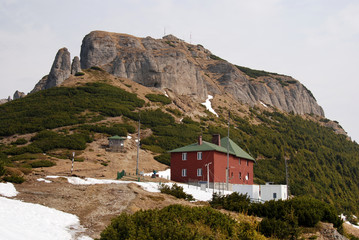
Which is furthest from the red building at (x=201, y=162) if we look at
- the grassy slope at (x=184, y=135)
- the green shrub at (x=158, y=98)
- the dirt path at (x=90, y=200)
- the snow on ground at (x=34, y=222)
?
the green shrub at (x=158, y=98)

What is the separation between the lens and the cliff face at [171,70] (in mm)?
100625

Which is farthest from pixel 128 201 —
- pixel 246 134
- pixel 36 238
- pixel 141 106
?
pixel 246 134

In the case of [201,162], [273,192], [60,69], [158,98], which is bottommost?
[273,192]

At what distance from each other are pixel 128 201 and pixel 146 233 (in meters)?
11.9

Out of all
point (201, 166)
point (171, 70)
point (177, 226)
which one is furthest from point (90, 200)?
point (171, 70)

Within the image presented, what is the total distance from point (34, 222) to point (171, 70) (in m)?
92.9

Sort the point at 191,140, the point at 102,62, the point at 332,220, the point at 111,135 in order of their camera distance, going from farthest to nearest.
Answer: the point at 102,62 < the point at 191,140 < the point at 111,135 < the point at 332,220

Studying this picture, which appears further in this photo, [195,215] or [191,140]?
[191,140]

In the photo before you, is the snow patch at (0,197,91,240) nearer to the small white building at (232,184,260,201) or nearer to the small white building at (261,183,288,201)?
the small white building at (232,184,260,201)

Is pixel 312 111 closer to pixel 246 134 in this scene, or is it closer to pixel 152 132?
pixel 246 134

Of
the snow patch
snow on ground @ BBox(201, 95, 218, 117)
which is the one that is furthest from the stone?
the snow patch

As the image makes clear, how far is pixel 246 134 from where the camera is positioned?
87.8 metres

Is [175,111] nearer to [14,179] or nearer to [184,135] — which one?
[184,135]

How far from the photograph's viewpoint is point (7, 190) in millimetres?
19375
